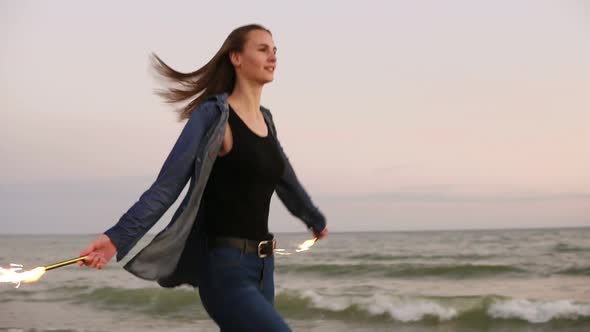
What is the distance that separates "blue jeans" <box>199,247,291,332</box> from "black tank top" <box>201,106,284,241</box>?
0.08 m

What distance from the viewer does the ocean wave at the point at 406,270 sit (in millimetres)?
16922

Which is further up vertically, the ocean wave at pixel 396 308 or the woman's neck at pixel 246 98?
the woman's neck at pixel 246 98

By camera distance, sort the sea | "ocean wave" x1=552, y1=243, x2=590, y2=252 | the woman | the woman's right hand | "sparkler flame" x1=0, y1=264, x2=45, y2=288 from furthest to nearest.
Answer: "ocean wave" x1=552, y1=243, x2=590, y2=252, the sea, the woman, the woman's right hand, "sparkler flame" x1=0, y1=264, x2=45, y2=288

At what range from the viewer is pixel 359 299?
37.8 feet


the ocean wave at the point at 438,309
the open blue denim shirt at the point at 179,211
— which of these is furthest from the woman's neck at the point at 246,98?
the ocean wave at the point at 438,309

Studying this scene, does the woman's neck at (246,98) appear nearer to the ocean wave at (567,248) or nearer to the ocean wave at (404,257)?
the ocean wave at (404,257)

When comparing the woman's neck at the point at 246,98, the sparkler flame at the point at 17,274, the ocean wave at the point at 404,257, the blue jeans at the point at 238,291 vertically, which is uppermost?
the woman's neck at the point at 246,98

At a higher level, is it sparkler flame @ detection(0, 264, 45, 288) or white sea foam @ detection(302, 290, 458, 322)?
sparkler flame @ detection(0, 264, 45, 288)

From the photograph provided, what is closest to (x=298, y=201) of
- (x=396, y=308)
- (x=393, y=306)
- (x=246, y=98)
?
(x=246, y=98)

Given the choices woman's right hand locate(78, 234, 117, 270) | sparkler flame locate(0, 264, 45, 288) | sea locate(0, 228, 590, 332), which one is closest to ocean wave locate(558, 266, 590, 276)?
sea locate(0, 228, 590, 332)

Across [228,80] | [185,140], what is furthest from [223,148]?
[228,80]

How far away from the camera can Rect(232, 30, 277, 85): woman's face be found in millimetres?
2730

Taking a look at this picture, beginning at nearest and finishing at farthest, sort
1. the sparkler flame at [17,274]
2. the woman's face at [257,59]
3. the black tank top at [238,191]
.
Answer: the sparkler flame at [17,274], the black tank top at [238,191], the woman's face at [257,59]

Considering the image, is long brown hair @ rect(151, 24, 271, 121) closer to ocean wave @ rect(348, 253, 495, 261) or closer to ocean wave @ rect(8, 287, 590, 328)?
ocean wave @ rect(8, 287, 590, 328)
